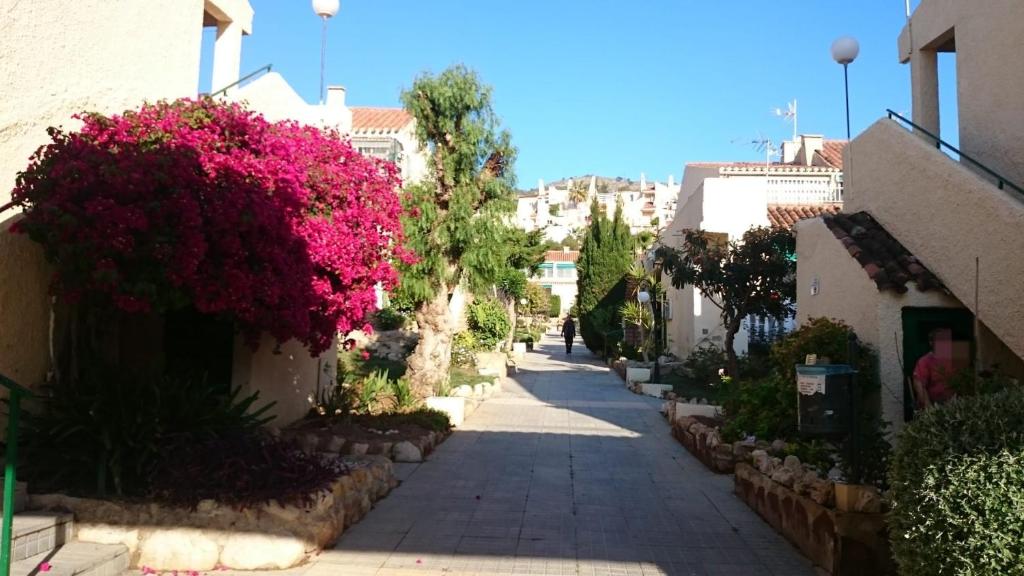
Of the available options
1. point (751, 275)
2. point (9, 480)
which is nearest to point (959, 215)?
point (751, 275)

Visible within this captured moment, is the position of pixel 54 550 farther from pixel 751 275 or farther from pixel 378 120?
pixel 378 120

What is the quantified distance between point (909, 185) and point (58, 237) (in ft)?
28.2

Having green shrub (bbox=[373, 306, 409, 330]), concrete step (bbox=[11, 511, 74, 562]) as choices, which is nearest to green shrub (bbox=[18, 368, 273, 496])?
concrete step (bbox=[11, 511, 74, 562])

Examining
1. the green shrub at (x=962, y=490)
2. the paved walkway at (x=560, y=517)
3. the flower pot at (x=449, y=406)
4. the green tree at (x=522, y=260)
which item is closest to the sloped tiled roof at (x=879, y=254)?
the paved walkway at (x=560, y=517)

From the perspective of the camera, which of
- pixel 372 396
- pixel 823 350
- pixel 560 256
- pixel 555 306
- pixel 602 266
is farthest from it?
pixel 560 256

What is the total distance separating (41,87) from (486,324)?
1821 cm

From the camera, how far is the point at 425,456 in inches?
369

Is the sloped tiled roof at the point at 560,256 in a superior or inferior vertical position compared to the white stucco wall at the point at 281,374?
superior

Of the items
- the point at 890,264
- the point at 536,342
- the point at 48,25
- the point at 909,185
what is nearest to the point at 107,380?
the point at 48,25

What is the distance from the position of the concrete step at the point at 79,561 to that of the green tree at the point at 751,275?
36.4ft

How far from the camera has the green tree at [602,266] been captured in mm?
30609

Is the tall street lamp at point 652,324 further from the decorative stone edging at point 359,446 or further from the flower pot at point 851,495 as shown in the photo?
the flower pot at point 851,495

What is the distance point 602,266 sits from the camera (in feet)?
101

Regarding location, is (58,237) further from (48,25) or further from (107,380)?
(48,25)
